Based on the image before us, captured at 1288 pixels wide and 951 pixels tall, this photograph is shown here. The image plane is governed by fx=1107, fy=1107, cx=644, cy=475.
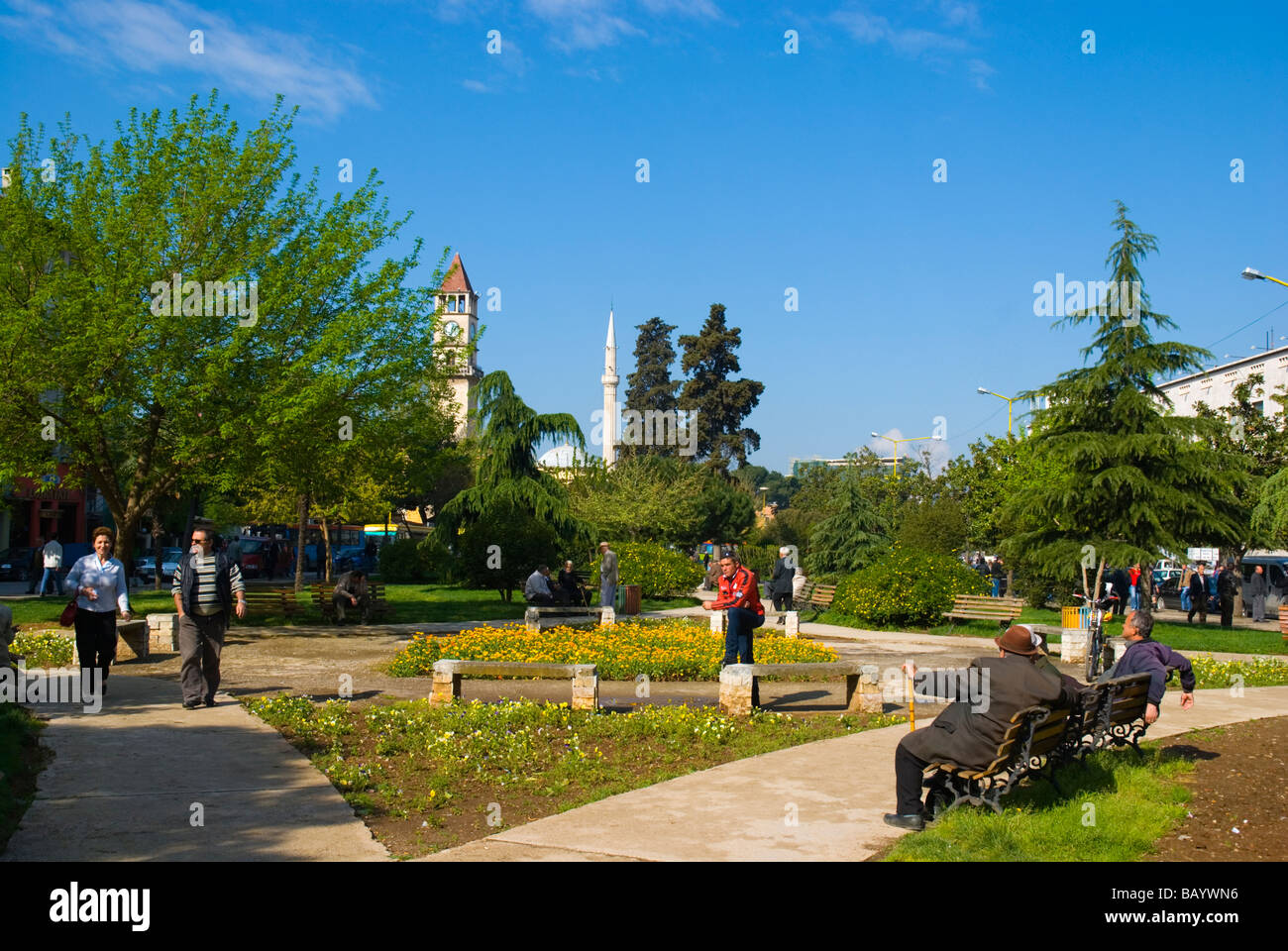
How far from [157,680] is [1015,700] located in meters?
9.98

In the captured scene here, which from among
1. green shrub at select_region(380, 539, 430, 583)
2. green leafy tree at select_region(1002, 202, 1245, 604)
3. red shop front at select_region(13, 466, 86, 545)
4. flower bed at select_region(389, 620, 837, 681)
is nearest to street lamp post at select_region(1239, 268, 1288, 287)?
green leafy tree at select_region(1002, 202, 1245, 604)

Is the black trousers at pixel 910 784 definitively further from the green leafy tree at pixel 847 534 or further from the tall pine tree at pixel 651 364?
the tall pine tree at pixel 651 364

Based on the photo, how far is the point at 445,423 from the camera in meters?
22.4

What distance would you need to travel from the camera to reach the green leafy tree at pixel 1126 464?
2470 cm

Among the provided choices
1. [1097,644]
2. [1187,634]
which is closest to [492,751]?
[1097,644]

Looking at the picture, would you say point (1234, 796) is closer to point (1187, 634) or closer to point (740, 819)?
point (740, 819)

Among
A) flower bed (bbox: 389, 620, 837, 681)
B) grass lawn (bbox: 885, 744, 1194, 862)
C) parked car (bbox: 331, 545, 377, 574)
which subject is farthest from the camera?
parked car (bbox: 331, 545, 377, 574)

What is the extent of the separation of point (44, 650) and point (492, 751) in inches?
344

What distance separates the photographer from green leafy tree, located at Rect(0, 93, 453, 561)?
58.2ft

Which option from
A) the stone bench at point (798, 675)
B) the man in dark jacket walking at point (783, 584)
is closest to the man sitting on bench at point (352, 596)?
the man in dark jacket walking at point (783, 584)

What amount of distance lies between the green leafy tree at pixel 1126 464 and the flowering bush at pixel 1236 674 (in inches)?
317

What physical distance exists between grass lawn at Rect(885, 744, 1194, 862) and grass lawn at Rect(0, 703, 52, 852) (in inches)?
195

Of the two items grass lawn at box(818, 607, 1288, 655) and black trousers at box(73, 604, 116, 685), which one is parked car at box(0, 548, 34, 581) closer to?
grass lawn at box(818, 607, 1288, 655)
